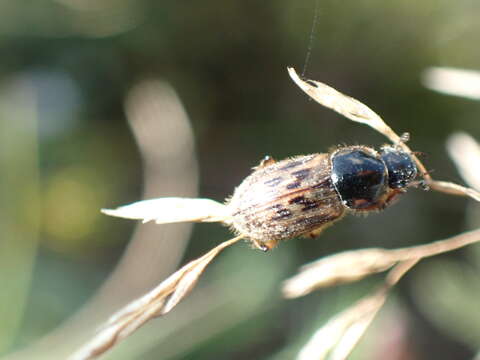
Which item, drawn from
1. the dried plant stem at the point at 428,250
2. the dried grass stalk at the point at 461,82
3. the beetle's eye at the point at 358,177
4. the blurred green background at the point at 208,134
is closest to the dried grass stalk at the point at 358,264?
the dried plant stem at the point at 428,250

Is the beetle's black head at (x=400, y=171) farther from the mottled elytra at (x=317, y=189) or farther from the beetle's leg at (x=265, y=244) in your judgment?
the beetle's leg at (x=265, y=244)

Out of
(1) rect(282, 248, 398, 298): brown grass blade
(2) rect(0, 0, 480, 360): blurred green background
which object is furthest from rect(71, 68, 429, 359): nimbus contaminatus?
(2) rect(0, 0, 480, 360): blurred green background

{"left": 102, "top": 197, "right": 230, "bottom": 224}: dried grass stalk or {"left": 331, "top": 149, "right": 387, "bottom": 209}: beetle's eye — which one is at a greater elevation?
{"left": 102, "top": 197, "right": 230, "bottom": 224}: dried grass stalk

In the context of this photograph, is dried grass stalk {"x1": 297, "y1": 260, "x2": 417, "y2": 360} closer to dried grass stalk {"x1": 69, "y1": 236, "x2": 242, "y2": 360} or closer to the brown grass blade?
the brown grass blade

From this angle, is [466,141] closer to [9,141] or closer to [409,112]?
[409,112]

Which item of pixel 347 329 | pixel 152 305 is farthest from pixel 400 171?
pixel 152 305

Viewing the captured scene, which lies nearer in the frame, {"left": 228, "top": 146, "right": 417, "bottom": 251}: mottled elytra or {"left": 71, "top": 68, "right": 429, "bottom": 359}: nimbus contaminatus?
{"left": 71, "top": 68, "right": 429, "bottom": 359}: nimbus contaminatus

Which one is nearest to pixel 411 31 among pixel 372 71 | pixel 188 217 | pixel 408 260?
pixel 372 71
